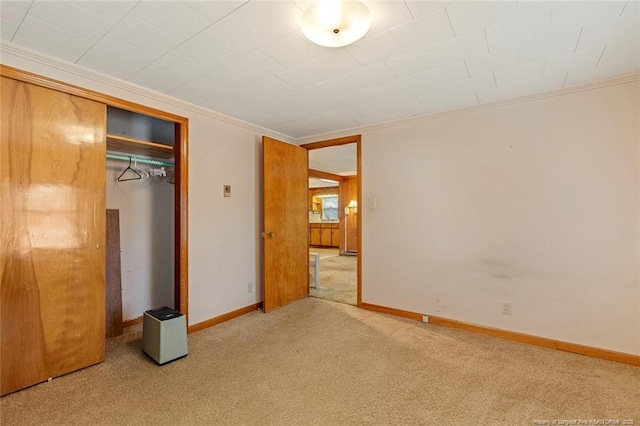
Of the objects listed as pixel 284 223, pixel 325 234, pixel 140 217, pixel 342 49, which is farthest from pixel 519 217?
pixel 325 234

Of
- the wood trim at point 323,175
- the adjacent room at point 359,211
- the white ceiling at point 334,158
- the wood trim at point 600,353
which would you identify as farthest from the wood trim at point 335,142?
the wood trim at point 600,353

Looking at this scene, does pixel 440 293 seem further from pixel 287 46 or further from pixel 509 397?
pixel 287 46

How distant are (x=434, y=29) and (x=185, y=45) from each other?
152 cm

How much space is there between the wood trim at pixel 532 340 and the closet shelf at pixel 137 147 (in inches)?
118

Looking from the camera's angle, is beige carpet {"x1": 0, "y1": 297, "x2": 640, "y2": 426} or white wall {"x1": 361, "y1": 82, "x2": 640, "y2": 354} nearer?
beige carpet {"x1": 0, "y1": 297, "x2": 640, "y2": 426}

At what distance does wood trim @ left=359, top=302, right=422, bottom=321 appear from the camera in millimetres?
3305

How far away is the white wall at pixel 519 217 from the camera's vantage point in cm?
239

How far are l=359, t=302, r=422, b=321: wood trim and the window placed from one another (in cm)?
694

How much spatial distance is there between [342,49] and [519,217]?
2157mm

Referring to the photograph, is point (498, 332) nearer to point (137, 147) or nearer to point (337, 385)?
point (337, 385)

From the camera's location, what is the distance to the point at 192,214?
2.99 m

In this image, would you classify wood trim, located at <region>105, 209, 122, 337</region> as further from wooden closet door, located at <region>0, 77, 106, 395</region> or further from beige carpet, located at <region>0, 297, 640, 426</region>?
wooden closet door, located at <region>0, 77, 106, 395</region>

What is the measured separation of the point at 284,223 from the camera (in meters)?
3.85

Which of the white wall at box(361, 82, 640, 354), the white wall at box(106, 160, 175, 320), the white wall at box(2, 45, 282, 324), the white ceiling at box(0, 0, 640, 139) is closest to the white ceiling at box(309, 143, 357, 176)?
the white wall at box(361, 82, 640, 354)
